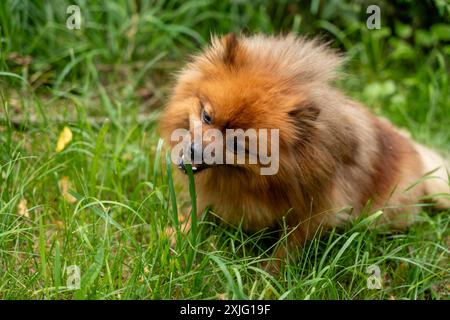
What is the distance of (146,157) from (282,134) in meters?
1.45

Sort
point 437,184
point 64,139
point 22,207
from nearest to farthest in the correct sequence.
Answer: point 22,207 → point 64,139 → point 437,184

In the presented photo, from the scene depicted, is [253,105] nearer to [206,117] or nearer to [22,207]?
[206,117]

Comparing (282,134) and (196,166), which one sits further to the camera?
(196,166)

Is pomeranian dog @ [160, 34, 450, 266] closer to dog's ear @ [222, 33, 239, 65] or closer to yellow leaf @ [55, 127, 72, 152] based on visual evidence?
dog's ear @ [222, 33, 239, 65]

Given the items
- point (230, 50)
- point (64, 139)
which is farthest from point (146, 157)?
point (230, 50)

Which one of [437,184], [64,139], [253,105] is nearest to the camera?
[253,105]

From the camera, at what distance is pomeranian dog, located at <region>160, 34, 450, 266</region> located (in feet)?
10.1

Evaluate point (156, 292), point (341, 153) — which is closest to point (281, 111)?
point (341, 153)

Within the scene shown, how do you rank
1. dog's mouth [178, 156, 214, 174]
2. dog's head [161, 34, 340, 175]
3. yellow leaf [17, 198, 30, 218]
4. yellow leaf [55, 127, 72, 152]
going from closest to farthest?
dog's head [161, 34, 340, 175] < dog's mouth [178, 156, 214, 174] < yellow leaf [17, 198, 30, 218] < yellow leaf [55, 127, 72, 152]

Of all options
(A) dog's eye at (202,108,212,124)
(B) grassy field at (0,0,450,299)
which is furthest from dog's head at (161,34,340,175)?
(B) grassy field at (0,0,450,299)

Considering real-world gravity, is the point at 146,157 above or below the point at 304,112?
below

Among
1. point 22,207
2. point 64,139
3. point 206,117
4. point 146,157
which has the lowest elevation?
point 22,207

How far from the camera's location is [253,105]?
302cm
